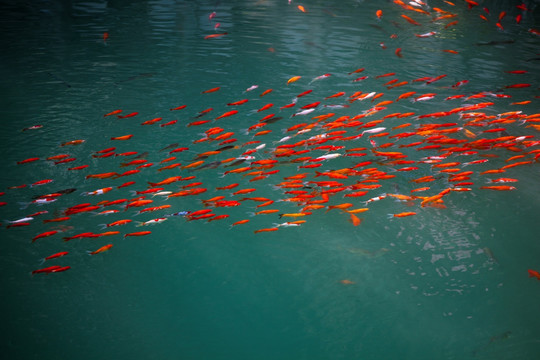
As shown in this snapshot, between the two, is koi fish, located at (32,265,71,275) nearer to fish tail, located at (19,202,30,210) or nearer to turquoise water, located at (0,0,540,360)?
turquoise water, located at (0,0,540,360)

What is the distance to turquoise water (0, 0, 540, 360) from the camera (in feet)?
8.47

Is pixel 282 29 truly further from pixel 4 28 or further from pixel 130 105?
pixel 4 28

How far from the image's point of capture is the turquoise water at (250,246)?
2582 mm

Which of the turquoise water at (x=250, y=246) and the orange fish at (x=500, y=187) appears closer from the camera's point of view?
the turquoise water at (x=250, y=246)

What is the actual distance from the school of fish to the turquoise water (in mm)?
29

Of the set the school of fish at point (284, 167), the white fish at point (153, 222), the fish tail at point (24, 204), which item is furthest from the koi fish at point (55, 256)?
the fish tail at point (24, 204)

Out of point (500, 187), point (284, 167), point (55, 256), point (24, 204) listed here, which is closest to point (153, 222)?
point (55, 256)

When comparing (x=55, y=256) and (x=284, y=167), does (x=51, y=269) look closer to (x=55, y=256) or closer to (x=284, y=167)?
(x=55, y=256)

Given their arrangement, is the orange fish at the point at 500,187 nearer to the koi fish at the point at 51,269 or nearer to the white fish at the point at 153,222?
the white fish at the point at 153,222

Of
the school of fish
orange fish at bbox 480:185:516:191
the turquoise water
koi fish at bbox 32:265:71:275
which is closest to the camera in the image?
the turquoise water

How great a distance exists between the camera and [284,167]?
3.95m

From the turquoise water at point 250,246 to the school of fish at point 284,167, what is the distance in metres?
0.03

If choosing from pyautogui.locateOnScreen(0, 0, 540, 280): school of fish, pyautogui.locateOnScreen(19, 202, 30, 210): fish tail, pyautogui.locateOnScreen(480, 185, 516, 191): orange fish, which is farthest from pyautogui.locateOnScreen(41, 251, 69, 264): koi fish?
pyautogui.locateOnScreen(480, 185, 516, 191): orange fish

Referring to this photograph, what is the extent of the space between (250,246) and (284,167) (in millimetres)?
962
